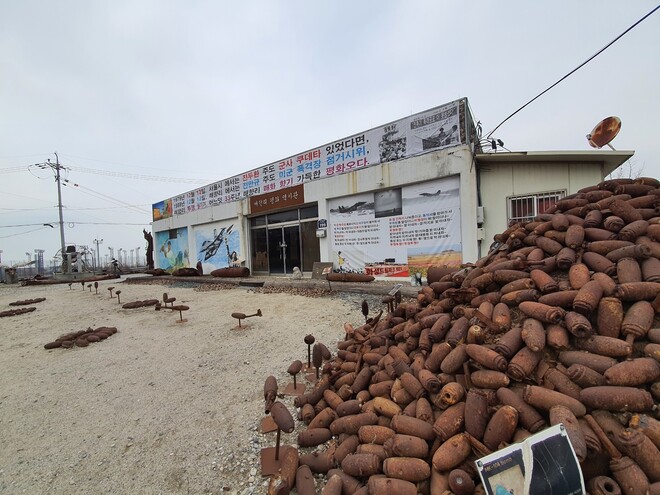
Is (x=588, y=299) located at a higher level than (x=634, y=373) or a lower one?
higher

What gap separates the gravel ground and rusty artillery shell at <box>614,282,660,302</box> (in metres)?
2.27

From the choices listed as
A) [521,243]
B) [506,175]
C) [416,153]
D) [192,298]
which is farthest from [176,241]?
[521,243]

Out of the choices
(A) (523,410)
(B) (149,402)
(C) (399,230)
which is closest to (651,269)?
(A) (523,410)

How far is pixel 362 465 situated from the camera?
4.96 feet

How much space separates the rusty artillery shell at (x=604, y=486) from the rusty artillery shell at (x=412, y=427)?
0.63 metres

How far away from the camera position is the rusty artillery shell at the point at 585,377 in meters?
1.38

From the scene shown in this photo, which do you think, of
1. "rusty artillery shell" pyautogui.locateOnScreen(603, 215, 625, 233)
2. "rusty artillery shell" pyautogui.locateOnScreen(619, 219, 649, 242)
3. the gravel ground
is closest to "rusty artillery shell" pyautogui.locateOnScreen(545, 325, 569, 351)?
"rusty artillery shell" pyautogui.locateOnScreen(619, 219, 649, 242)

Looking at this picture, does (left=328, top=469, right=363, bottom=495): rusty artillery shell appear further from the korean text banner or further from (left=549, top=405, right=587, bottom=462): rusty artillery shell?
the korean text banner

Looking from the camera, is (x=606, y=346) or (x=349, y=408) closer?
(x=606, y=346)

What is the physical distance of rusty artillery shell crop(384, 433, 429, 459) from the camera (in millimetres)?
1459

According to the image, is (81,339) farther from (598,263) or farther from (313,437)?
(598,263)

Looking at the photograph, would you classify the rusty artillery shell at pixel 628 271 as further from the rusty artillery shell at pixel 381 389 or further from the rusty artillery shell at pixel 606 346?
the rusty artillery shell at pixel 381 389

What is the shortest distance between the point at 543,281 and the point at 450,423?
3.89 ft

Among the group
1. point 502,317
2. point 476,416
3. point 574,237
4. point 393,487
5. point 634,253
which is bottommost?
point 393,487
